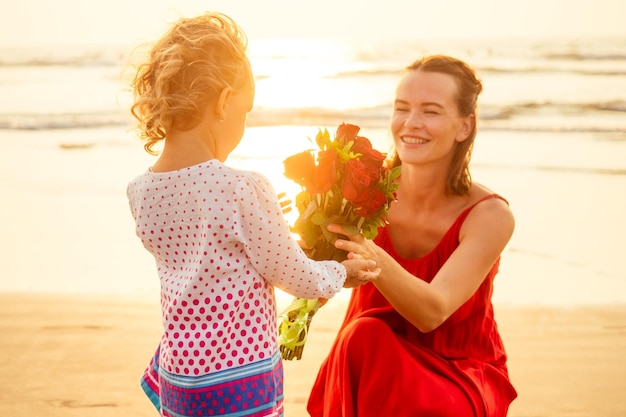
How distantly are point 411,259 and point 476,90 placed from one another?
796 mm

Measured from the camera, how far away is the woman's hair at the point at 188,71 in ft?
8.71

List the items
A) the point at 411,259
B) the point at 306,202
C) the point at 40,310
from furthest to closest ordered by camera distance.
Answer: the point at 40,310
the point at 411,259
the point at 306,202

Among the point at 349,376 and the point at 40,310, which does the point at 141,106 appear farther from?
the point at 40,310

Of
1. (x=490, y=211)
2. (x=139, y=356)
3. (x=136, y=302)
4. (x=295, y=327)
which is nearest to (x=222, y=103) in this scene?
(x=295, y=327)

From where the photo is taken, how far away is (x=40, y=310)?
6.55 m

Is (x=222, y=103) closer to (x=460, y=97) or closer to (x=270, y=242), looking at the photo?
(x=270, y=242)

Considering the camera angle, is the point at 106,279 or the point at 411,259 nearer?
the point at 411,259

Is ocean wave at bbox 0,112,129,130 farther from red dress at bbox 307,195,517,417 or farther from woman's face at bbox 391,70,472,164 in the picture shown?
red dress at bbox 307,195,517,417

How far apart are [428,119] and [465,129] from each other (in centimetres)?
20

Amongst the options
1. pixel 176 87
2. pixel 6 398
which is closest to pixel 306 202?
pixel 176 87

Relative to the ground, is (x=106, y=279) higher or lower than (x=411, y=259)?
lower

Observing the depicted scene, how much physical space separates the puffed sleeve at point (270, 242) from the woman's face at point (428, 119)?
1.18 m

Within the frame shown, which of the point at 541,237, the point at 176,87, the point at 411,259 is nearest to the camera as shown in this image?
the point at 176,87

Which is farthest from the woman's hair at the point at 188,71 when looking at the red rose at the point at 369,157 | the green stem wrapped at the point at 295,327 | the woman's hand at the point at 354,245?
the green stem wrapped at the point at 295,327
